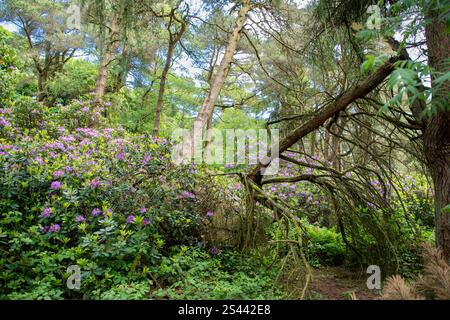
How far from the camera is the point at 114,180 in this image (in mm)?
3750

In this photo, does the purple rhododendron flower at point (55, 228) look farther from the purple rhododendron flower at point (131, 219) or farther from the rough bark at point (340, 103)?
the rough bark at point (340, 103)

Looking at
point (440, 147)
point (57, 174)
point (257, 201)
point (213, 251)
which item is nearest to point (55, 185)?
point (57, 174)

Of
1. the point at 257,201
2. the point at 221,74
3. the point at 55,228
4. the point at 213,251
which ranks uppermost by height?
the point at 221,74

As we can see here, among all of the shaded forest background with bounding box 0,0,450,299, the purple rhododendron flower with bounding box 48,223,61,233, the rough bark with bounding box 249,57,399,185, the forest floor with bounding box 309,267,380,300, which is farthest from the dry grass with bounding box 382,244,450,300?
the purple rhododendron flower with bounding box 48,223,61,233

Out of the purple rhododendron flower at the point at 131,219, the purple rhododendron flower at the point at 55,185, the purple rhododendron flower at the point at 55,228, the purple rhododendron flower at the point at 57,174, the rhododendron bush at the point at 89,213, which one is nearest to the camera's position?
the rhododendron bush at the point at 89,213

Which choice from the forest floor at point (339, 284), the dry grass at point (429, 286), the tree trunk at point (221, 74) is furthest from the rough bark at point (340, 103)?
the tree trunk at point (221, 74)

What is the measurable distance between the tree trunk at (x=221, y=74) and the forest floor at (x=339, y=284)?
354 cm

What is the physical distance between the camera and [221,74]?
6.89 m

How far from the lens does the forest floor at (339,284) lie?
351 centimetres

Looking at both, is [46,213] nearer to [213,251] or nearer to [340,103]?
[213,251]

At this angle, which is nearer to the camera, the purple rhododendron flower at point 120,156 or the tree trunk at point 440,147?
the tree trunk at point 440,147

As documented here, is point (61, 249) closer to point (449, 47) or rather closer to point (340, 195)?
point (340, 195)

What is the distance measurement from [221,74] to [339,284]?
4603 mm
